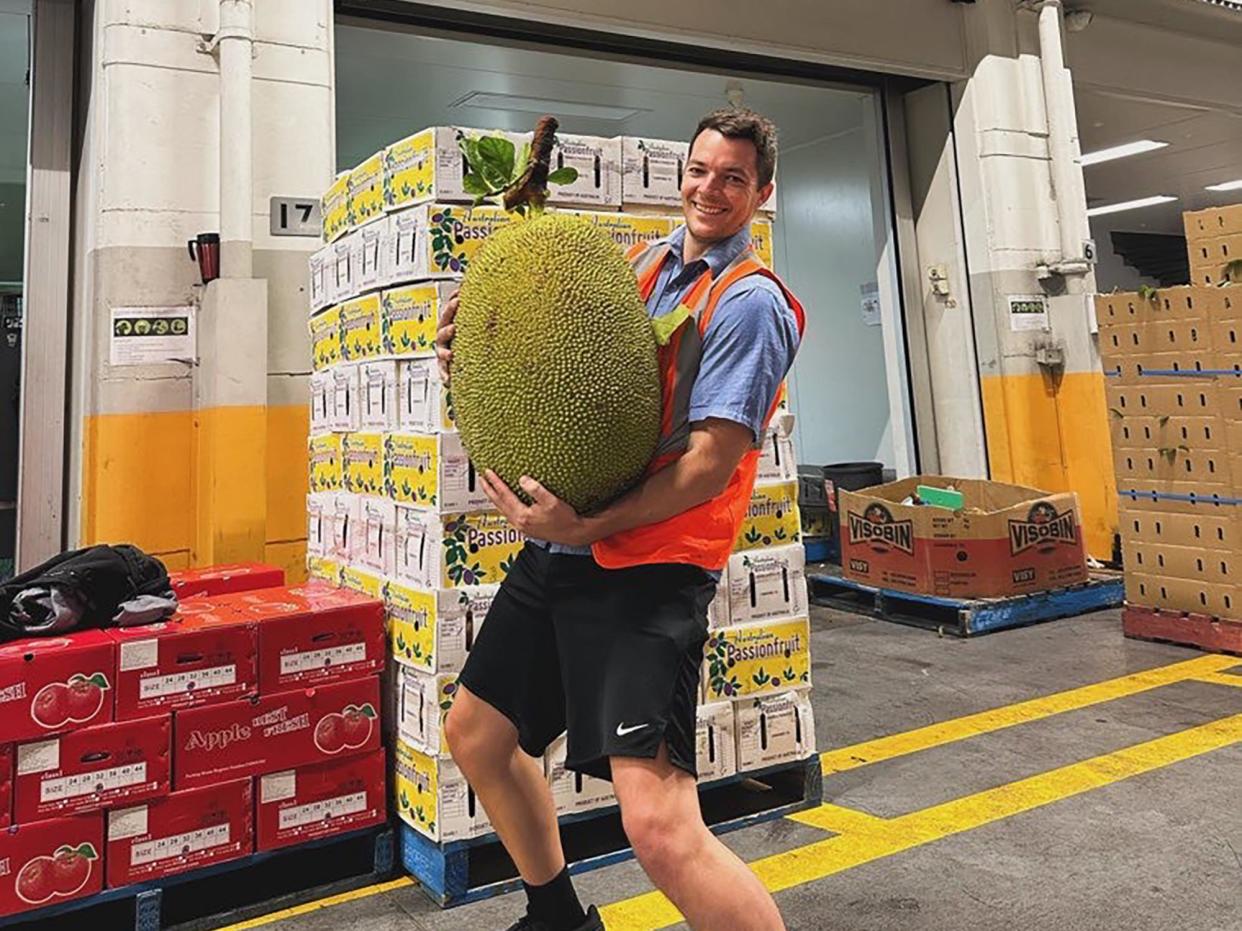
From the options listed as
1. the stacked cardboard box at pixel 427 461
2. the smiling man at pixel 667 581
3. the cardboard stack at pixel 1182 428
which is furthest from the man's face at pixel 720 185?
the cardboard stack at pixel 1182 428

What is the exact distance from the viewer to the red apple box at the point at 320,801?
216 centimetres

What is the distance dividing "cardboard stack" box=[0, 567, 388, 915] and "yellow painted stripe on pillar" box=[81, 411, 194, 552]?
4.34 feet

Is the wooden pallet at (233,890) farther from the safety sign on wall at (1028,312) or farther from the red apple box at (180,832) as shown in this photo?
the safety sign on wall at (1028,312)

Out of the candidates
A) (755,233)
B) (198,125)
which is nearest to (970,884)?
(755,233)

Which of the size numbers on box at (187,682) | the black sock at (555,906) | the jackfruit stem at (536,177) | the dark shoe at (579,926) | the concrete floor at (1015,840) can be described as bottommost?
the concrete floor at (1015,840)

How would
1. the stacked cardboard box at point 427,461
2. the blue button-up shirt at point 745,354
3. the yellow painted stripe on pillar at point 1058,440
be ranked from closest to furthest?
the blue button-up shirt at point 745,354 < the stacked cardboard box at point 427,461 < the yellow painted stripe on pillar at point 1058,440

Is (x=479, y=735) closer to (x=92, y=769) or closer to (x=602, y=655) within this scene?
(x=602, y=655)

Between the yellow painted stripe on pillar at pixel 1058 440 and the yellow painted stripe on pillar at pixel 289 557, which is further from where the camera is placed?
the yellow painted stripe on pillar at pixel 1058 440

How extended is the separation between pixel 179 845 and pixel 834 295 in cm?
657

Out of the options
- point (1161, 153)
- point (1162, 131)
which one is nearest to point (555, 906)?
point (1162, 131)

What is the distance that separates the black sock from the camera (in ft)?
5.50

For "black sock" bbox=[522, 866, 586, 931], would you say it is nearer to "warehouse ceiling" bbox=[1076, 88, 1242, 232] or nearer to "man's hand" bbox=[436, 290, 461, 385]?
"man's hand" bbox=[436, 290, 461, 385]

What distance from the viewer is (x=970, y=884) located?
6.77 feet

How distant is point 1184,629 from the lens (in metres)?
4.02
